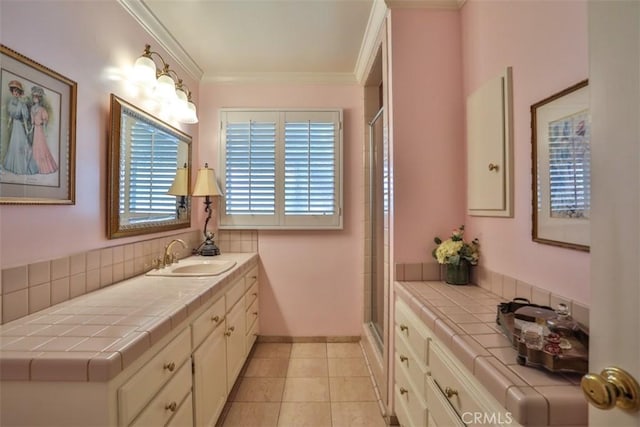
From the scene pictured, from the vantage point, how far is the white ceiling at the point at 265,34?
178 centimetres

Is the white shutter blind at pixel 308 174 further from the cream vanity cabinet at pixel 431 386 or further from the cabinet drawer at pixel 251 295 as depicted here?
the cream vanity cabinet at pixel 431 386

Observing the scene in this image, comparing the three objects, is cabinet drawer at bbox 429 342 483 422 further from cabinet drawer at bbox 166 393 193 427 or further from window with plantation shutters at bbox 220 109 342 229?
window with plantation shutters at bbox 220 109 342 229

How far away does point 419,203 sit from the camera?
1.66 meters

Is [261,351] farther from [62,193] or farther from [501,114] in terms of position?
[501,114]

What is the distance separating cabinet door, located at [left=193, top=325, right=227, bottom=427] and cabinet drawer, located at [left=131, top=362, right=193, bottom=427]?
0.08 metres

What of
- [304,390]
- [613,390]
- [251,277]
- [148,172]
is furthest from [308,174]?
[613,390]

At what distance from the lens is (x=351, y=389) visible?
2.05 m

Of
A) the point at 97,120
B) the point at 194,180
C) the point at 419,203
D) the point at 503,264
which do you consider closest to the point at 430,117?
the point at 419,203

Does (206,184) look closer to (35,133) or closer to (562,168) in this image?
(35,133)

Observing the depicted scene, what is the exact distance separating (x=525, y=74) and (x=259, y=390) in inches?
94.3

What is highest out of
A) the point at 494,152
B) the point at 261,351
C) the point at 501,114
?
the point at 501,114

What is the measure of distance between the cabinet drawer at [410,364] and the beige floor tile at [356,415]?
19.0 inches

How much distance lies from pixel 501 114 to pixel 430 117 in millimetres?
397

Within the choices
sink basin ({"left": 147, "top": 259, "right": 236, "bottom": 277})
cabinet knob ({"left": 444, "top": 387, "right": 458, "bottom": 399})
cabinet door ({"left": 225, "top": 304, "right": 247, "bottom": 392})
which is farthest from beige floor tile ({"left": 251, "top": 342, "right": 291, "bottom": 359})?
cabinet knob ({"left": 444, "top": 387, "right": 458, "bottom": 399})
